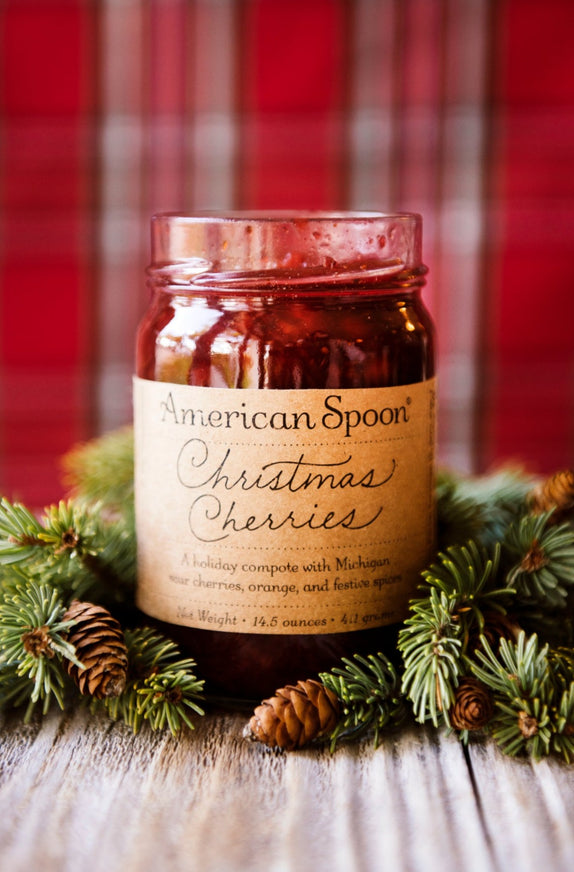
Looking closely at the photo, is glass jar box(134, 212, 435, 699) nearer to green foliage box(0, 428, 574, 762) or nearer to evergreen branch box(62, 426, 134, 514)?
green foliage box(0, 428, 574, 762)

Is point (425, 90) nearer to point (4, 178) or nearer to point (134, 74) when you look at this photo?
point (134, 74)

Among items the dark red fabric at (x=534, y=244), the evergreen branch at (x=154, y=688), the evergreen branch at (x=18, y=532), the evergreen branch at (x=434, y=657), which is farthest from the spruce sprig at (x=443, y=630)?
the dark red fabric at (x=534, y=244)

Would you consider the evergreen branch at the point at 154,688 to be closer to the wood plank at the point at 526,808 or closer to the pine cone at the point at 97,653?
the pine cone at the point at 97,653

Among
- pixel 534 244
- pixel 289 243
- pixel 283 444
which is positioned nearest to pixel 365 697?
pixel 283 444

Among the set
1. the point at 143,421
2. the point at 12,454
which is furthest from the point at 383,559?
the point at 12,454

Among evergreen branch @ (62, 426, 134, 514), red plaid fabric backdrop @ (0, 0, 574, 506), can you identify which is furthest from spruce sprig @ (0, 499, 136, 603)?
red plaid fabric backdrop @ (0, 0, 574, 506)
